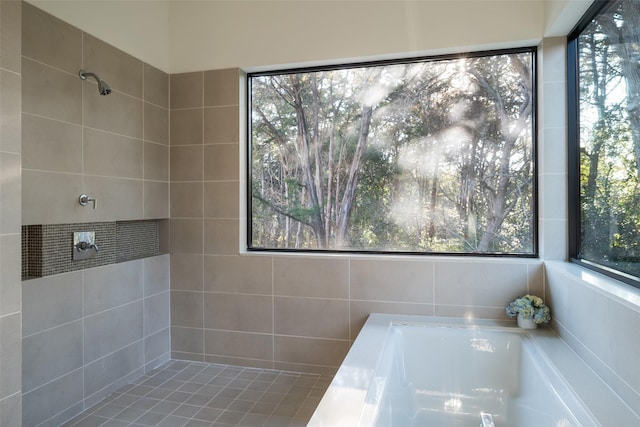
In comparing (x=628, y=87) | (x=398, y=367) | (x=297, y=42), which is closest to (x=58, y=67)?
(x=297, y=42)

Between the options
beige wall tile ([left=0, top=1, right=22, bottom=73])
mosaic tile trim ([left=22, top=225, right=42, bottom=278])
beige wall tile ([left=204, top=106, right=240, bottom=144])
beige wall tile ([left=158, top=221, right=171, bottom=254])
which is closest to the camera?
beige wall tile ([left=0, top=1, right=22, bottom=73])

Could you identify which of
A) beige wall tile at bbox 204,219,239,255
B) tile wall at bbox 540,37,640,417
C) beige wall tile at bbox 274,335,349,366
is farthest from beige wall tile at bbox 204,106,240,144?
tile wall at bbox 540,37,640,417

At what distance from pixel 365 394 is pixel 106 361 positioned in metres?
1.67

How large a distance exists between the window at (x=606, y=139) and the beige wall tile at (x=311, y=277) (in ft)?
4.50

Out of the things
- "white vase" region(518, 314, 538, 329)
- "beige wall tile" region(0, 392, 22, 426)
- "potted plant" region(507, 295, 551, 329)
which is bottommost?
"beige wall tile" region(0, 392, 22, 426)

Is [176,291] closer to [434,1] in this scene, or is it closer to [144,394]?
[144,394]

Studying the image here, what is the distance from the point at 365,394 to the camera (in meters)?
1.52

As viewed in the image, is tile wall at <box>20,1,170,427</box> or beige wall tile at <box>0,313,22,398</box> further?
tile wall at <box>20,1,170,427</box>

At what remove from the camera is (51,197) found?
1.99 meters

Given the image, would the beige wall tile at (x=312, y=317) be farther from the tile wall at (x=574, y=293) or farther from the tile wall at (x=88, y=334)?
the tile wall at (x=574, y=293)

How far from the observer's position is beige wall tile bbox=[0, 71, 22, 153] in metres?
1.56

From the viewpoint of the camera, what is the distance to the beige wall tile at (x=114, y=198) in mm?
2235

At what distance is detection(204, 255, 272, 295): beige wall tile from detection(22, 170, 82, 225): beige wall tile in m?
0.91

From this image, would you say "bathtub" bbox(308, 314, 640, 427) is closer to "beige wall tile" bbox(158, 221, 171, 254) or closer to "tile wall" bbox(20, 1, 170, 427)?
"tile wall" bbox(20, 1, 170, 427)
